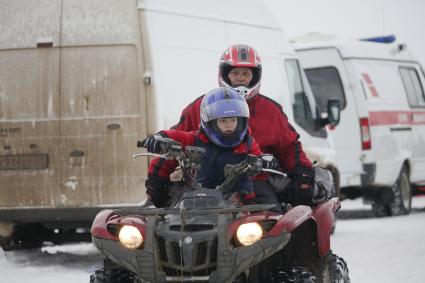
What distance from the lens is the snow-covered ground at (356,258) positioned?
981cm

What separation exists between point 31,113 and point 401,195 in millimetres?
9119

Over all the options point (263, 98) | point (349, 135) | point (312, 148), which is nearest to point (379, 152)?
point (349, 135)

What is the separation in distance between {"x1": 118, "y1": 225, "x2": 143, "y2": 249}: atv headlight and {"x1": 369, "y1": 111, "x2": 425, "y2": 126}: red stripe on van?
11975mm

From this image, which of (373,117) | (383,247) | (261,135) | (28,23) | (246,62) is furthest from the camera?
(373,117)

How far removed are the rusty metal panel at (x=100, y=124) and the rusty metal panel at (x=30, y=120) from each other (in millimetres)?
108

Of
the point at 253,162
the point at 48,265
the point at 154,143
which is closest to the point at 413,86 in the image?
the point at 48,265

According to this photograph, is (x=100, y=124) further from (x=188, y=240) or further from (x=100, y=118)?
(x=188, y=240)

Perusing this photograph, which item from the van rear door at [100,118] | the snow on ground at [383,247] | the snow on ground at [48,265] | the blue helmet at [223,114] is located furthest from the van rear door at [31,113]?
the blue helmet at [223,114]

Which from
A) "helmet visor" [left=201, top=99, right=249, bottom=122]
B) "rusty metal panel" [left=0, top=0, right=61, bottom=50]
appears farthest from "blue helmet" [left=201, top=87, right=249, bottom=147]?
"rusty metal panel" [left=0, top=0, right=61, bottom=50]

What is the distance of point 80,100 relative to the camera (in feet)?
34.6

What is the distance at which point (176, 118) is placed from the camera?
417 inches

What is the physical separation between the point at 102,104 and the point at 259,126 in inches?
132

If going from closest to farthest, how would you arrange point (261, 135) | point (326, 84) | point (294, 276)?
point (294, 276) < point (261, 135) < point (326, 84)

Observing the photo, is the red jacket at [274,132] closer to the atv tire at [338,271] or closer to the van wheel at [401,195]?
the atv tire at [338,271]
